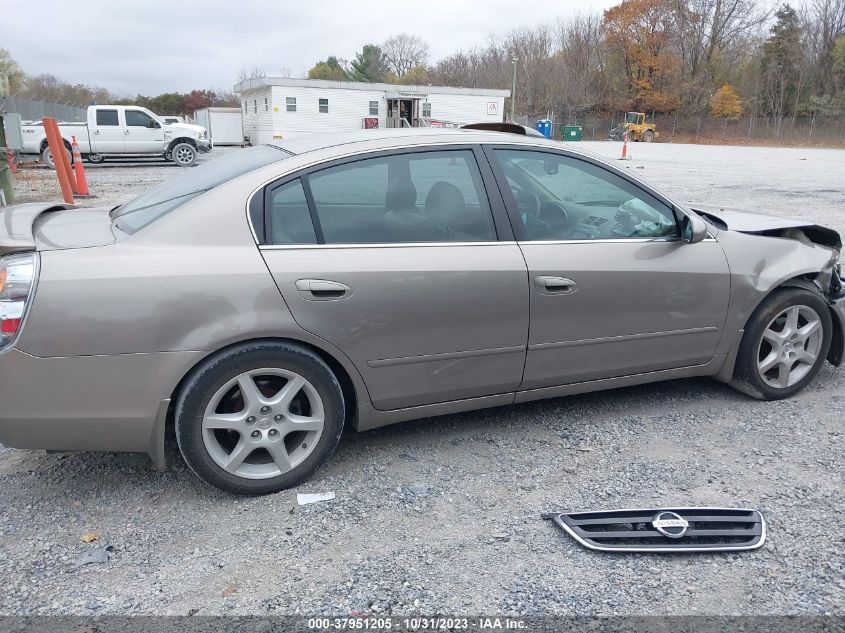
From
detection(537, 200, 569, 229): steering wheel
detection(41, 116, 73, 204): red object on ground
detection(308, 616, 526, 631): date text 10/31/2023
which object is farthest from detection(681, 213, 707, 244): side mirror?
detection(41, 116, 73, 204): red object on ground

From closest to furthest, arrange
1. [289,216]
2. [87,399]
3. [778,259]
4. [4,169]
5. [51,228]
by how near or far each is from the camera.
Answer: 1. [87,399]
2. [289,216]
3. [51,228]
4. [778,259]
5. [4,169]

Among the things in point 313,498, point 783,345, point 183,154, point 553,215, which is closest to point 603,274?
point 553,215

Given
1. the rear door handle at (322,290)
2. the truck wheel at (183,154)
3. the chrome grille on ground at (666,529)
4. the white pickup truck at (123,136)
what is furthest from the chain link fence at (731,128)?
the chrome grille on ground at (666,529)

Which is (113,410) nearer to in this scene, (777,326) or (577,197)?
(577,197)

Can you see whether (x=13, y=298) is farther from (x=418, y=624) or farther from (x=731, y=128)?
(x=731, y=128)

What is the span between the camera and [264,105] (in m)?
35.8

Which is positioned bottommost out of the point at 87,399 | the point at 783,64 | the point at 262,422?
the point at 262,422

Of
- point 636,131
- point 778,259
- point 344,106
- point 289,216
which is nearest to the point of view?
point 289,216

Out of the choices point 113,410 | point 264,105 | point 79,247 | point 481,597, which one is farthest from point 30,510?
point 264,105

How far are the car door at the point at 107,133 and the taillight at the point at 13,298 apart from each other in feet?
68.7

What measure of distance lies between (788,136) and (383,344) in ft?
209

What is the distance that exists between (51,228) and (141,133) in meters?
20.3

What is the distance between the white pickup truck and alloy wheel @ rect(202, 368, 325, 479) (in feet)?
67.9

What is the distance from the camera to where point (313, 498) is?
295 cm
